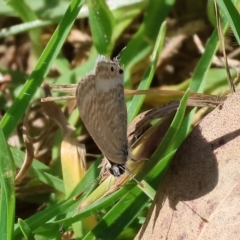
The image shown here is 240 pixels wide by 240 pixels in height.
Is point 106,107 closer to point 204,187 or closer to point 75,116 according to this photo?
point 204,187

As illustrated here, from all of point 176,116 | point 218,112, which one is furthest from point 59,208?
point 218,112

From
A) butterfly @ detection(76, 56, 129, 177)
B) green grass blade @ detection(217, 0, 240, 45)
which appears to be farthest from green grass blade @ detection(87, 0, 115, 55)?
butterfly @ detection(76, 56, 129, 177)

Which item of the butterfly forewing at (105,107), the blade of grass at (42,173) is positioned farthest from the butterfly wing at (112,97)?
the blade of grass at (42,173)

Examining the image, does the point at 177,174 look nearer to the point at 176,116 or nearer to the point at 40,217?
the point at 176,116

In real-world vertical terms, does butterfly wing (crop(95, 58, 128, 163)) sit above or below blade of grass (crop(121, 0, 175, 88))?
above

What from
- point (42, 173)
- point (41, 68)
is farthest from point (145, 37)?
point (42, 173)

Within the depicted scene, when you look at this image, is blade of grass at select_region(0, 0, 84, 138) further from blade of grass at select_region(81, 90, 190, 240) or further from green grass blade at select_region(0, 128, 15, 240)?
blade of grass at select_region(81, 90, 190, 240)
